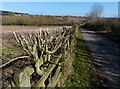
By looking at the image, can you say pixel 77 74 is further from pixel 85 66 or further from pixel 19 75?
pixel 19 75

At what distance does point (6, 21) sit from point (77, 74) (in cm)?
3192

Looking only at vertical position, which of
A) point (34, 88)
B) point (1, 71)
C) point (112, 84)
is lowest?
point (112, 84)

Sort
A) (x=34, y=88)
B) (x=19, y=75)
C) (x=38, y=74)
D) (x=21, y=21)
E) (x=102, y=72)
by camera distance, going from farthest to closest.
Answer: (x=21, y=21), (x=102, y=72), (x=38, y=74), (x=34, y=88), (x=19, y=75)

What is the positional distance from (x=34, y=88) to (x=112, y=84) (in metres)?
3.70

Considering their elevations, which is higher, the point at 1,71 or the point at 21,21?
the point at 21,21

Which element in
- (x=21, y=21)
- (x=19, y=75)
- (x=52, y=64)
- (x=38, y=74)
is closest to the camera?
(x=19, y=75)

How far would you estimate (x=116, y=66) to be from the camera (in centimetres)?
713

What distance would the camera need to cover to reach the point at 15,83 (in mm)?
1641

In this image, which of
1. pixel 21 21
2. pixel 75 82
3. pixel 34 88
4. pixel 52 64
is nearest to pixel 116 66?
pixel 75 82

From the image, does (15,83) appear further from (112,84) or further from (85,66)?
(85,66)

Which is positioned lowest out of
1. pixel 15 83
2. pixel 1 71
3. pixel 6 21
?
pixel 1 71

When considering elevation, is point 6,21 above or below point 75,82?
above

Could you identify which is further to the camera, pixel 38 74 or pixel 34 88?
pixel 38 74

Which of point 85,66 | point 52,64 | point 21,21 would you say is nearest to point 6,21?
point 21,21
